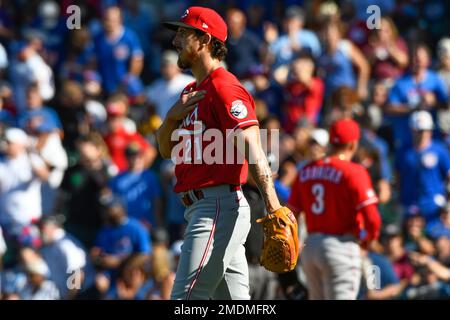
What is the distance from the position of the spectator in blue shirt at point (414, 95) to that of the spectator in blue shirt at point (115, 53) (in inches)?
130

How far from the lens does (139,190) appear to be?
11195mm

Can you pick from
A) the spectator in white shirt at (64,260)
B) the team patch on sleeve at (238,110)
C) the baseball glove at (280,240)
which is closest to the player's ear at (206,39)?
the team patch on sleeve at (238,110)

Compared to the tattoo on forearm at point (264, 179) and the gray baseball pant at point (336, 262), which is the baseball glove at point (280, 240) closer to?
the tattoo on forearm at point (264, 179)

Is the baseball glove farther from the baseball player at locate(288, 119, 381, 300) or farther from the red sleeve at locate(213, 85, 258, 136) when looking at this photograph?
the baseball player at locate(288, 119, 381, 300)

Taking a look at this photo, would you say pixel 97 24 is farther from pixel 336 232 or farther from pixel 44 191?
pixel 336 232

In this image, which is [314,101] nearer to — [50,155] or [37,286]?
[50,155]

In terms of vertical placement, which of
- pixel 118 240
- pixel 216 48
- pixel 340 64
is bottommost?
pixel 118 240

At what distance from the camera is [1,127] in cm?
1177

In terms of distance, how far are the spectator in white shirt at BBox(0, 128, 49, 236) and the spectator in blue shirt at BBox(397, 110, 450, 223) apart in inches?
156

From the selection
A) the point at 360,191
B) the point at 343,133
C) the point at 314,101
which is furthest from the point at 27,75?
the point at 360,191

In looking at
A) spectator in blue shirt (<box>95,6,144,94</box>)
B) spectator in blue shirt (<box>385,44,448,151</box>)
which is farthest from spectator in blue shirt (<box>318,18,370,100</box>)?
spectator in blue shirt (<box>95,6,144,94</box>)

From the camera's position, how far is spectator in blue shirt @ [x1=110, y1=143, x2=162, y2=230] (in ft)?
36.8

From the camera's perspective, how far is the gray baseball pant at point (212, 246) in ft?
18.1

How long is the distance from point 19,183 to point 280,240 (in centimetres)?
646
